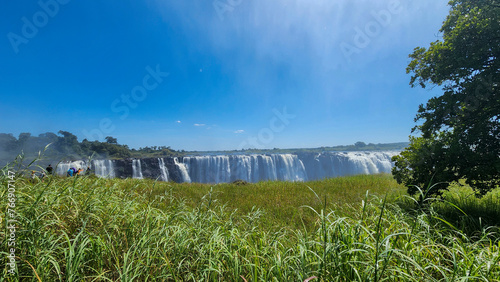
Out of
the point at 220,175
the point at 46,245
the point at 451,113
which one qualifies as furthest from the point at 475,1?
the point at 220,175

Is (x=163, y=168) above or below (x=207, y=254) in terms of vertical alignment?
below

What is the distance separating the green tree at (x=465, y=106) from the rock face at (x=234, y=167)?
3447cm

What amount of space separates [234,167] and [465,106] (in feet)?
135

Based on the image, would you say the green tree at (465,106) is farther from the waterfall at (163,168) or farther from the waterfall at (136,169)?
the waterfall at (136,169)

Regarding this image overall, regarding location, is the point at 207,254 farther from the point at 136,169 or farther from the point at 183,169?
the point at 136,169

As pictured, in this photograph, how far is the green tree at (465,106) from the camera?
4.75m

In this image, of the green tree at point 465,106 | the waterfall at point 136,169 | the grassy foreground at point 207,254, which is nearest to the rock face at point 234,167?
the waterfall at point 136,169

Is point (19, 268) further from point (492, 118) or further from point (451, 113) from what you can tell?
point (492, 118)

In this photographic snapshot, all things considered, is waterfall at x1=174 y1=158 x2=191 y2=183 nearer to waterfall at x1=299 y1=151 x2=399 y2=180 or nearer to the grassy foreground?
waterfall at x1=299 y1=151 x2=399 y2=180

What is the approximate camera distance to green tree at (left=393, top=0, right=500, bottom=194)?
475 cm

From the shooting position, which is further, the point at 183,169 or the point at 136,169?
the point at 183,169

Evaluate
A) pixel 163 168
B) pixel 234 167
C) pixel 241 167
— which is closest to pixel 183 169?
pixel 163 168

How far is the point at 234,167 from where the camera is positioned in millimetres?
44531

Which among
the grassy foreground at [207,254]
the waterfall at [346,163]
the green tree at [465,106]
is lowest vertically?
the waterfall at [346,163]
